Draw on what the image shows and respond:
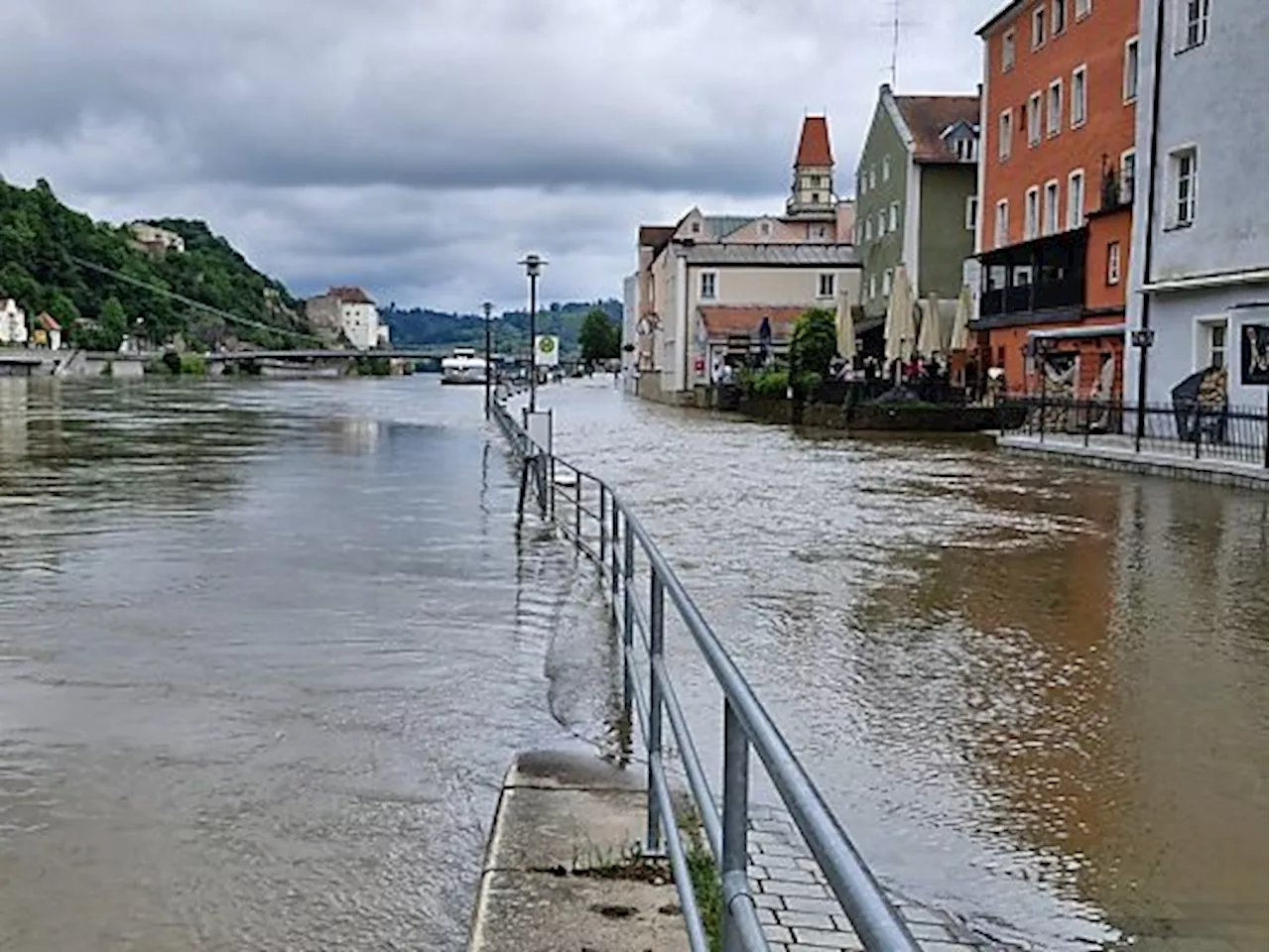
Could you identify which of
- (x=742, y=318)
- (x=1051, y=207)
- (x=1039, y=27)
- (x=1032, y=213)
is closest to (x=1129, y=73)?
(x=1051, y=207)

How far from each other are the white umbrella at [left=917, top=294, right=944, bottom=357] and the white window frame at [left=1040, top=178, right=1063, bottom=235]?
390 cm

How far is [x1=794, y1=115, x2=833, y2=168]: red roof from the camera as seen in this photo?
381 feet

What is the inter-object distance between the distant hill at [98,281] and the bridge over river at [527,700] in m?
124

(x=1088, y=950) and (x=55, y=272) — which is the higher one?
(x=55, y=272)

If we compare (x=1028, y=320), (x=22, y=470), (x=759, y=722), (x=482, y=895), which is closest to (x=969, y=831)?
(x=482, y=895)

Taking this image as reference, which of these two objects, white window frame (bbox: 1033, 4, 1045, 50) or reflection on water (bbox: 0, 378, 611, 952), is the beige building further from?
reflection on water (bbox: 0, 378, 611, 952)

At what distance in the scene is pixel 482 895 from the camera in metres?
4.18

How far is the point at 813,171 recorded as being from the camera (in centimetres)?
11600

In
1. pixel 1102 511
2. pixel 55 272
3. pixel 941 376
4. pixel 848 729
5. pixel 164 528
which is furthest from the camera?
pixel 55 272

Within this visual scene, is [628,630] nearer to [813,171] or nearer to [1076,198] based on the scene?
[1076,198]

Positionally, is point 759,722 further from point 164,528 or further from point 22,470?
point 22,470

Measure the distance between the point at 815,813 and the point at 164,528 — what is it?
13.2 meters

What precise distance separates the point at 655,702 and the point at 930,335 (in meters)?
37.9

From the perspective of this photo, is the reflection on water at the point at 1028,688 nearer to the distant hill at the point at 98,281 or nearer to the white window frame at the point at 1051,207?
the white window frame at the point at 1051,207
